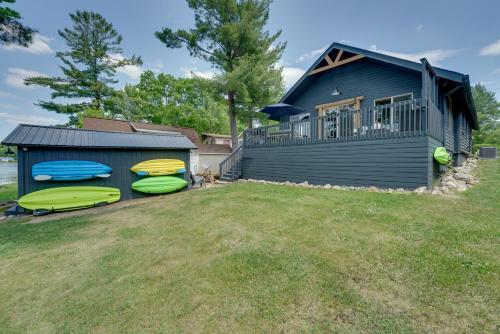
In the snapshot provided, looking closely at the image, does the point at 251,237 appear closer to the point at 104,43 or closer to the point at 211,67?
the point at 211,67

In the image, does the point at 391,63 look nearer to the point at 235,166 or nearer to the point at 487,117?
the point at 235,166

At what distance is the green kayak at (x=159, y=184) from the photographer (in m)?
7.30

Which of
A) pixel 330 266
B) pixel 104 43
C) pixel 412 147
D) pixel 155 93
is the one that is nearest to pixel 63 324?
pixel 330 266

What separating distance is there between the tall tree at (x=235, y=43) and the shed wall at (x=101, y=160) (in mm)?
7336

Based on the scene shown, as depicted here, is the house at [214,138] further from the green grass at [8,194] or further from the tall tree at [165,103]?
the green grass at [8,194]

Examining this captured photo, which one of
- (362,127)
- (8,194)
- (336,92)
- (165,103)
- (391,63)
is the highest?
(165,103)

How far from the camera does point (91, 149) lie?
6418mm

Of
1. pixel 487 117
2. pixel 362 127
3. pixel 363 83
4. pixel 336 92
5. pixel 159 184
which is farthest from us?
pixel 487 117

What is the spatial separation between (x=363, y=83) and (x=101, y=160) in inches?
397

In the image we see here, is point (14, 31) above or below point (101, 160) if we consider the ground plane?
above

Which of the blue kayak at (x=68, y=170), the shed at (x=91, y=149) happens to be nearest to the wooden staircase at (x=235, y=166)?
the shed at (x=91, y=149)

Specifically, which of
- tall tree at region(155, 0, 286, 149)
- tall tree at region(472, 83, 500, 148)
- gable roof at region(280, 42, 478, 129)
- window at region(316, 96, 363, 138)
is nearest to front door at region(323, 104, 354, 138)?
window at region(316, 96, 363, 138)

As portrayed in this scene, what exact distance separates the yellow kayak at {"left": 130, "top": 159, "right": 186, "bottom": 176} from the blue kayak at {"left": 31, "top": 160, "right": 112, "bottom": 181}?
0.88 meters

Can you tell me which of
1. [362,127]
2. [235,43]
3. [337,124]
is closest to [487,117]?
[362,127]
